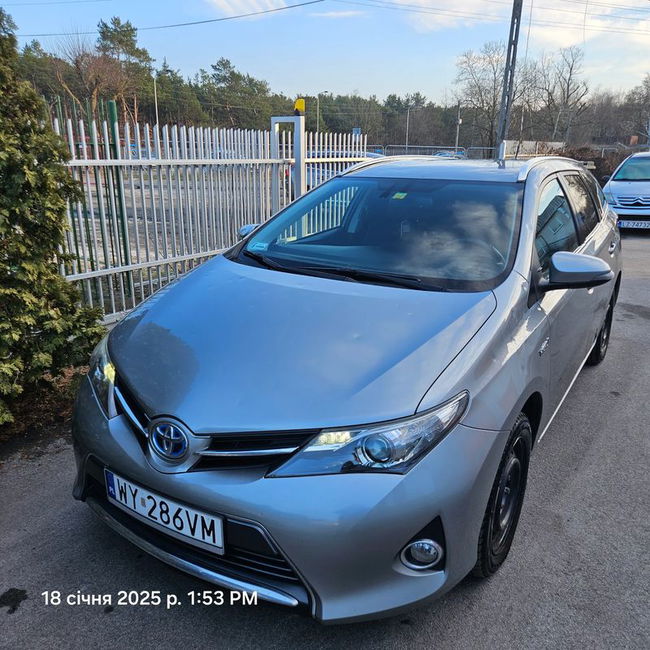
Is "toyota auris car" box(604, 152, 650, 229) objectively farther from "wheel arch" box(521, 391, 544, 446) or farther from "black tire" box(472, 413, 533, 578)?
"black tire" box(472, 413, 533, 578)

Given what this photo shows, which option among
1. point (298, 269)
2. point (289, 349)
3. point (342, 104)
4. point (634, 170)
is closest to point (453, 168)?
point (298, 269)

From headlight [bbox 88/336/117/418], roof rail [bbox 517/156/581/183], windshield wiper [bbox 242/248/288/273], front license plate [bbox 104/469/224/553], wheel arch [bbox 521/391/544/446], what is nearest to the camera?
front license plate [bbox 104/469/224/553]

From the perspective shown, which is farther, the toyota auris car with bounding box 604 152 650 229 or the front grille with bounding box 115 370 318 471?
the toyota auris car with bounding box 604 152 650 229

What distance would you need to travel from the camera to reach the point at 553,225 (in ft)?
9.97

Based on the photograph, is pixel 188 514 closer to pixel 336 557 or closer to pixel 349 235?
pixel 336 557

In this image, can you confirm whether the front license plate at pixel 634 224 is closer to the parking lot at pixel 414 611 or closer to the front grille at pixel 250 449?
the parking lot at pixel 414 611

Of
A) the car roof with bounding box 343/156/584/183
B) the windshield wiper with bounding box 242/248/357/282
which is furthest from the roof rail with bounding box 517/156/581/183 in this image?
the windshield wiper with bounding box 242/248/357/282

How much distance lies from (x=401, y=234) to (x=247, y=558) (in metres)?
1.77

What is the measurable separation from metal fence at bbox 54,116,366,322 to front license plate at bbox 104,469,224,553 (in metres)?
Result: 2.82

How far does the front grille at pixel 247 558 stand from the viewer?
5.53 ft

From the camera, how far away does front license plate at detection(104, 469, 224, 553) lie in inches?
68.7

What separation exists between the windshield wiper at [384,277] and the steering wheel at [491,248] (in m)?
0.35

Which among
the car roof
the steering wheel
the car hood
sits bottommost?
the car hood

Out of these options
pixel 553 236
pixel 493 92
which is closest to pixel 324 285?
pixel 553 236
